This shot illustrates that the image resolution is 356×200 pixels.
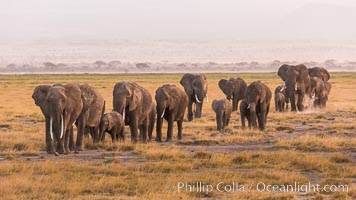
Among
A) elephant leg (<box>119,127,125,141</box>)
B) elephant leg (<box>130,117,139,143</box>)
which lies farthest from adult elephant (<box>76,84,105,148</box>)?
elephant leg (<box>130,117,139,143</box>)

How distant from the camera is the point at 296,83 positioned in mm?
37344

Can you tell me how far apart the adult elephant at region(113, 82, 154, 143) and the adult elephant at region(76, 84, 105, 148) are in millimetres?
612

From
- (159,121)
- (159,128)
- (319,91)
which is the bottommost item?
(319,91)

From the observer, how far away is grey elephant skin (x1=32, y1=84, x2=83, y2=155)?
1825 cm

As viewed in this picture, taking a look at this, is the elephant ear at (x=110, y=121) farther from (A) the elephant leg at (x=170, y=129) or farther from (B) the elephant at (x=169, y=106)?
(A) the elephant leg at (x=170, y=129)

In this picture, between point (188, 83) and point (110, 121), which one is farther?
point (188, 83)

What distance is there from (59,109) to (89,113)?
221cm

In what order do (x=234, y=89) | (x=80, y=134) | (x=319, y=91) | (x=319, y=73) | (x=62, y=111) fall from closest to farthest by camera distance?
(x=62, y=111) → (x=80, y=134) → (x=234, y=89) → (x=319, y=91) → (x=319, y=73)

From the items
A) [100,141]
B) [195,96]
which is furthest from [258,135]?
[195,96]

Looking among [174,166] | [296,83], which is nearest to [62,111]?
[174,166]

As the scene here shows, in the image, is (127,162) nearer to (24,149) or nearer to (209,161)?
(209,161)

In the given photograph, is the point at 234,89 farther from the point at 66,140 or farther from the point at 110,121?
the point at 66,140

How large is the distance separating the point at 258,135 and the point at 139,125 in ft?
14.7

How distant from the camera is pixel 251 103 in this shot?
25922mm
